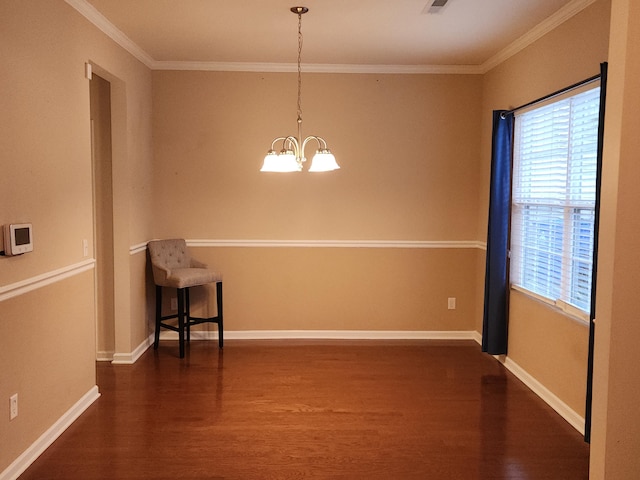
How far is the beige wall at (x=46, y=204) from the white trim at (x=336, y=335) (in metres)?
1.73

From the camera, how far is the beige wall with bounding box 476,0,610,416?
10.9 feet

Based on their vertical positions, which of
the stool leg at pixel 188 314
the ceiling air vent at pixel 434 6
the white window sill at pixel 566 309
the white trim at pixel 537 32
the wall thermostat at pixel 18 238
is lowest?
the stool leg at pixel 188 314

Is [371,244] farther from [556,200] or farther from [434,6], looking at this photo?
[434,6]

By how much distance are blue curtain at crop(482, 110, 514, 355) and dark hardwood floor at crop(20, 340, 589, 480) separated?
0.33 metres

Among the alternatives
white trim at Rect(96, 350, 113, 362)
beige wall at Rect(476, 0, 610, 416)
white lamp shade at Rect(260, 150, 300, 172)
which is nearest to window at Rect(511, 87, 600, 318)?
beige wall at Rect(476, 0, 610, 416)

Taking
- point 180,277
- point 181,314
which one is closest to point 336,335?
point 181,314

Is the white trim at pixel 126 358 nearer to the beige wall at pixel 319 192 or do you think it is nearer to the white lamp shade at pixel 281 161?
the beige wall at pixel 319 192

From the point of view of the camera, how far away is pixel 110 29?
13.1ft

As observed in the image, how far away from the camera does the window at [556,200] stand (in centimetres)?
336

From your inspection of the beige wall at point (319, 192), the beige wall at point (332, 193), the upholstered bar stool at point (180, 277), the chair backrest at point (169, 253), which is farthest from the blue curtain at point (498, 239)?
the chair backrest at point (169, 253)

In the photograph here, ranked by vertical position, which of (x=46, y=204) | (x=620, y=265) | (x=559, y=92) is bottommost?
(x=620, y=265)

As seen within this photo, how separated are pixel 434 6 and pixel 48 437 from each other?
140 inches

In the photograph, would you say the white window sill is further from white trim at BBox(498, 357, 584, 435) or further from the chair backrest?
the chair backrest

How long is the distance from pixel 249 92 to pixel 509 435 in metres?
3.73
